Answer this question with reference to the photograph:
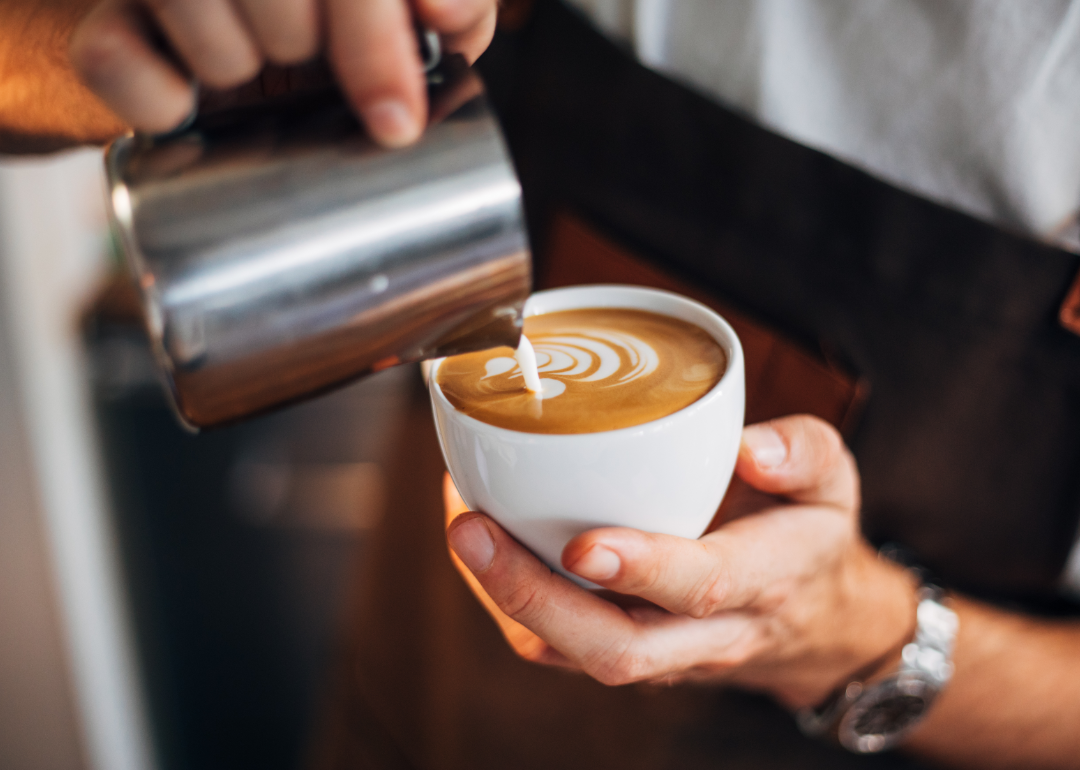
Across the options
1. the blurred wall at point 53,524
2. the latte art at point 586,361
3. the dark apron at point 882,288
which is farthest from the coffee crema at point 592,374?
the blurred wall at point 53,524

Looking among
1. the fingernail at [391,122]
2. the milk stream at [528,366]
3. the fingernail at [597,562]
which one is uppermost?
the fingernail at [391,122]

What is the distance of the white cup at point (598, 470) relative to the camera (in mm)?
434

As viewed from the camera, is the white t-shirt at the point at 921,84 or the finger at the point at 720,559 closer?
the finger at the point at 720,559

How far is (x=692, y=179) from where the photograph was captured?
770 millimetres

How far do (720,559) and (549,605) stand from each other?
0.36 feet

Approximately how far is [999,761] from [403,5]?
36.0 inches

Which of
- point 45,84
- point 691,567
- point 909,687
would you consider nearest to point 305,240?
point 691,567

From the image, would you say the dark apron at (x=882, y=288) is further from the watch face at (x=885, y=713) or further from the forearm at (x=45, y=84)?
the forearm at (x=45, y=84)

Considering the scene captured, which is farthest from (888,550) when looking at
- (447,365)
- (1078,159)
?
(447,365)

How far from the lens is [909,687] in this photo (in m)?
0.76

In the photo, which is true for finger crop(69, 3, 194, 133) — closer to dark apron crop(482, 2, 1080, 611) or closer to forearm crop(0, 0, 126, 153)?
forearm crop(0, 0, 126, 153)

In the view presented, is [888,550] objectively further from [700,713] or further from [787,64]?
[787,64]

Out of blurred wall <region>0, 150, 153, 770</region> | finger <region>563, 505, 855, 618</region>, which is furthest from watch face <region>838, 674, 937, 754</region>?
blurred wall <region>0, 150, 153, 770</region>

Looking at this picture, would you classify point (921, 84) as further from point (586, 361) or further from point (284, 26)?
point (284, 26)
